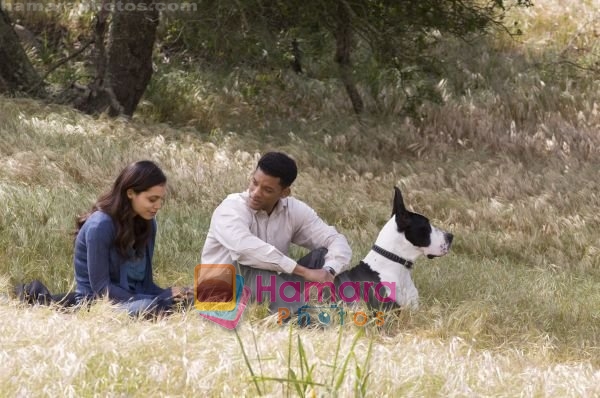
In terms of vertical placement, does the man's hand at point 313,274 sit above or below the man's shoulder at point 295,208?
below

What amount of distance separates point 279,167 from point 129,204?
3.17 ft

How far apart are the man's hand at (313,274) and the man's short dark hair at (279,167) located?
547 millimetres

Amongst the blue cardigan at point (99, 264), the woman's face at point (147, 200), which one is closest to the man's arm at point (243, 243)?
the woman's face at point (147, 200)

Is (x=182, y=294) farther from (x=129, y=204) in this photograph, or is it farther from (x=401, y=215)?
(x=401, y=215)

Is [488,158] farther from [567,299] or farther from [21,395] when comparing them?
[21,395]

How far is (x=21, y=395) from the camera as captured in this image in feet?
13.9

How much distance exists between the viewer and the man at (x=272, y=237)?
6.32 m

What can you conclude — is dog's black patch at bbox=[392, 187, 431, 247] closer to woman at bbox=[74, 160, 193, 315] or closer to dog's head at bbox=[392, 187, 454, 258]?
dog's head at bbox=[392, 187, 454, 258]

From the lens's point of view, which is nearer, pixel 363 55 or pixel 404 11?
pixel 404 11

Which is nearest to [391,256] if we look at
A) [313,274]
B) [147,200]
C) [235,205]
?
[313,274]

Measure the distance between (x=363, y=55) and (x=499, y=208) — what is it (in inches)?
241

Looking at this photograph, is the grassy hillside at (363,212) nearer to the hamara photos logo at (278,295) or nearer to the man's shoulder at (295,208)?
the hamara photos logo at (278,295)

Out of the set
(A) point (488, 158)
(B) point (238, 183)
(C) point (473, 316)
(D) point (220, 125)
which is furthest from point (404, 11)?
(C) point (473, 316)

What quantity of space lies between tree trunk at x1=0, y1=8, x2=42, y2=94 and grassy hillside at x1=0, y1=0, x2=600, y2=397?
1.11m
